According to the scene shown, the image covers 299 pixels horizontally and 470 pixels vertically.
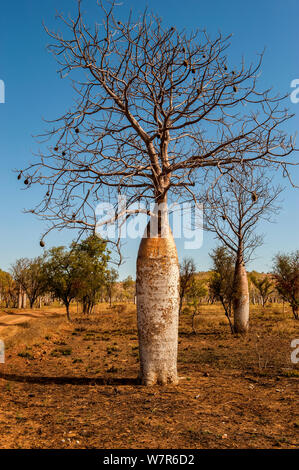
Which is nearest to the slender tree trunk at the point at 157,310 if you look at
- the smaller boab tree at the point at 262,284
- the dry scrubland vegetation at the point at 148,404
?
the dry scrubland vegetation at the point at 148,404

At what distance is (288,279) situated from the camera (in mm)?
19578

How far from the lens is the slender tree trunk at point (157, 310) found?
5.65 meters

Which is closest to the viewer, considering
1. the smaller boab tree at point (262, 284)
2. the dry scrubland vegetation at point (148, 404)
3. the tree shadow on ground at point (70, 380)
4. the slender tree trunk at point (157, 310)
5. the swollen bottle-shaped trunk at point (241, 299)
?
the dry scrubland vegetation at point (148, 404)

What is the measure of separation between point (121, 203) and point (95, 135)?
1453 mm

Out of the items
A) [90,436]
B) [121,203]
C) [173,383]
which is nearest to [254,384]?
[173,383]

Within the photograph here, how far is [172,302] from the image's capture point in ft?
18.8

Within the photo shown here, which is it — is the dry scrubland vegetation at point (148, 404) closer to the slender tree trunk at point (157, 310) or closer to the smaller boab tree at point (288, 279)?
the slender tree trunk at point (157, 310)

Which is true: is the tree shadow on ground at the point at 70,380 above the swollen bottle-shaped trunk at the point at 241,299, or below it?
below

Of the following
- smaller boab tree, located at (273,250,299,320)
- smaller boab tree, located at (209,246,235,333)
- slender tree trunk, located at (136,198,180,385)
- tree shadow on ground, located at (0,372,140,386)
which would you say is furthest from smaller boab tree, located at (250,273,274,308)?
slender tree trunk, located at (136,198,180,385)

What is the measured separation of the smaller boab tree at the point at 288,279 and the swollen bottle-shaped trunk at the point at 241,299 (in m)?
3.79

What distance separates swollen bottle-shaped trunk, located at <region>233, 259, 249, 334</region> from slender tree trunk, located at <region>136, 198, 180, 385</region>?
8.57 m

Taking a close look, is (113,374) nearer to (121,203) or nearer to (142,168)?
(121,203)

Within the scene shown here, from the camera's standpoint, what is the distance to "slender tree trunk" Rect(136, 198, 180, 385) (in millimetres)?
5652

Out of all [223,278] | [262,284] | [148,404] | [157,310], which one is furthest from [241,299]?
[262,284]
